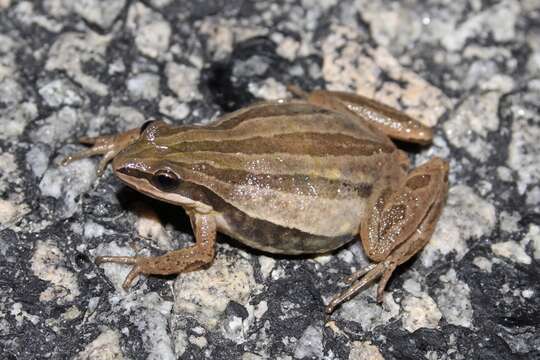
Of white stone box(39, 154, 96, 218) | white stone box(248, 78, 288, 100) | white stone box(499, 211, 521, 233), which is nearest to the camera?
white stone box(39, 154, 96, 218)

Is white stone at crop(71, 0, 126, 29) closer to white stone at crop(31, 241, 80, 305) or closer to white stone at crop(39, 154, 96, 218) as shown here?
white stone at crop(39, 154, 96, 218)

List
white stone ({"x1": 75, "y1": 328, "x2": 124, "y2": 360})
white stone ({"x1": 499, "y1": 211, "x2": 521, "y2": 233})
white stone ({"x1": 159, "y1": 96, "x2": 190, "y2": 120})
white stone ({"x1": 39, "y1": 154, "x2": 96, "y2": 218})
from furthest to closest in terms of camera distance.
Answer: white stone ({"x1": 159, "y1": 96, "x2": 190, "y2": 120}), white stone ({"x1": 499, "y1": 211, "x2": 521, "y2": 233}), white stone ({"x1": 39, "y1": 154, "x2": 96, "y2": 218}), white stone ({"x1": 75, "y1": 328, "x2": 124, "y2": 360})

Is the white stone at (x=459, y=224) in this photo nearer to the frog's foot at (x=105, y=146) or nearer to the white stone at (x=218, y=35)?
the white stone at (x=218, y=35)

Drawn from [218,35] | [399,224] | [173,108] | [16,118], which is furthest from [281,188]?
[16,118]

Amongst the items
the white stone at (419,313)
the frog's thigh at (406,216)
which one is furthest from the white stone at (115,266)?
the white stone at (419,313)

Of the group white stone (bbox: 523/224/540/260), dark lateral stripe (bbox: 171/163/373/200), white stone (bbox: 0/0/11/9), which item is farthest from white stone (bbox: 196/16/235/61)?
white stone (bbox: 523/224/540/260)

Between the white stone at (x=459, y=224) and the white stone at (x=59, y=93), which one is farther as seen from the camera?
the white stone at (x=59, y=93)
